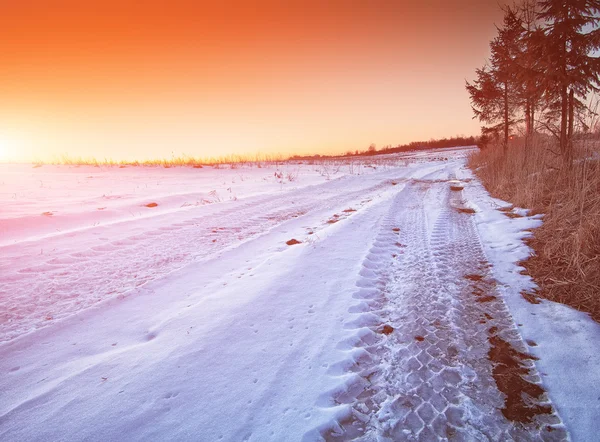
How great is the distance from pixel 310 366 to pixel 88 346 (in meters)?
1.82

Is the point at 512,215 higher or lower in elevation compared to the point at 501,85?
lower

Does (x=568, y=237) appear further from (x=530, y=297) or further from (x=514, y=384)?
(x=514, y=384)

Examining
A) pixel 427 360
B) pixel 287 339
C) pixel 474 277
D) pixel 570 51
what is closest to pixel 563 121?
pixel 570 51

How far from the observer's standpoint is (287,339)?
2295 millimetres

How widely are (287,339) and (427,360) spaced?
105 centimetres

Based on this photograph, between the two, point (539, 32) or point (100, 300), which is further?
point (539, 32)

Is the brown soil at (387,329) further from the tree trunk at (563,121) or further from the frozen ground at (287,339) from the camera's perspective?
the tree trunk at (563,121)

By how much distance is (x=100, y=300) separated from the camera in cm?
295

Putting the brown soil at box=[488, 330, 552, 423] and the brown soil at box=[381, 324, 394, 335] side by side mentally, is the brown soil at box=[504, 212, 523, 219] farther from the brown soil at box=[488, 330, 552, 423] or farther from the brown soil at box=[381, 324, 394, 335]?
the brown soil at box=[381, 324, 394, 335]

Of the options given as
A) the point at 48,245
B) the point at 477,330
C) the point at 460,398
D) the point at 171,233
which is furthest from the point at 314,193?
the point at 460,398

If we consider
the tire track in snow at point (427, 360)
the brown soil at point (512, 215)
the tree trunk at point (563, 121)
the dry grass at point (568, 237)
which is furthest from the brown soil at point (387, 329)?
the tree trunk at point (563, 121)

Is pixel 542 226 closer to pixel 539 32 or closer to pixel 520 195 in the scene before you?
pixel 520 195

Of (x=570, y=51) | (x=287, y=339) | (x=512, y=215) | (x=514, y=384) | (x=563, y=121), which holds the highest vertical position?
(x=570, y=51)

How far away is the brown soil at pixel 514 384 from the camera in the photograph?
5.26 ft
